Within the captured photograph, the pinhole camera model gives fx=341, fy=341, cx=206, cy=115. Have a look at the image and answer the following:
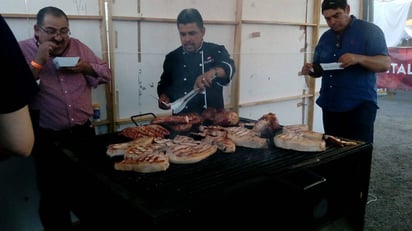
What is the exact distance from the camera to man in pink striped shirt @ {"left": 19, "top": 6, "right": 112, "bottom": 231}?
2330 millimetres

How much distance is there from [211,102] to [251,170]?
60.8 inches

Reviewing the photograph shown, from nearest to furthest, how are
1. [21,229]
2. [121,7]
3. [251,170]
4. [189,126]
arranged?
1. [251,170]
2. [189,126]
3. [21,229]
4. [121,7]

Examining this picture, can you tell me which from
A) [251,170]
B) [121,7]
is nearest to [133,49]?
[121,7]

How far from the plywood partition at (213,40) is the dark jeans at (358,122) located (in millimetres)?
1396

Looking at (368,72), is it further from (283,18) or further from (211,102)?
(283,18)

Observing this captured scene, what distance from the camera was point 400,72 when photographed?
884 centimetres

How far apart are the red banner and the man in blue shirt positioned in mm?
6524

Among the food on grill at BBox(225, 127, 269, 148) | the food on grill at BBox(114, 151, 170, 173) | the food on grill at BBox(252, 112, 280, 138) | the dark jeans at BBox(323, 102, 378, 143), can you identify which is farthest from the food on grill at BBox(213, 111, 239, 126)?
the dark jeans at BBox(323, 102, 378, 143)

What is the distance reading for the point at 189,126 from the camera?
8.18 ft

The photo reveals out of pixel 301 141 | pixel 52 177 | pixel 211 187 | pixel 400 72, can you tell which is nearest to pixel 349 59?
pixel 301 141

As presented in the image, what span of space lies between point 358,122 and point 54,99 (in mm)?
2490

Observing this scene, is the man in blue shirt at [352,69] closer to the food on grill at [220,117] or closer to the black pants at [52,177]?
the food on grill at [220,117]

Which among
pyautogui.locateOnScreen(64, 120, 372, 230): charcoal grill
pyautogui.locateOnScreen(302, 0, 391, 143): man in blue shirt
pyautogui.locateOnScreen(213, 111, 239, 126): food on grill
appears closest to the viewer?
pyautogui.locateOnScreen(64, 120, 372, 230): charcoal grill

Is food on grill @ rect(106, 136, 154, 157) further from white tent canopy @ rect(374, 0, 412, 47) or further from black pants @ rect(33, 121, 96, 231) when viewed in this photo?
Answer: white tent canopy @ rect(374, 0, 412, 47)
